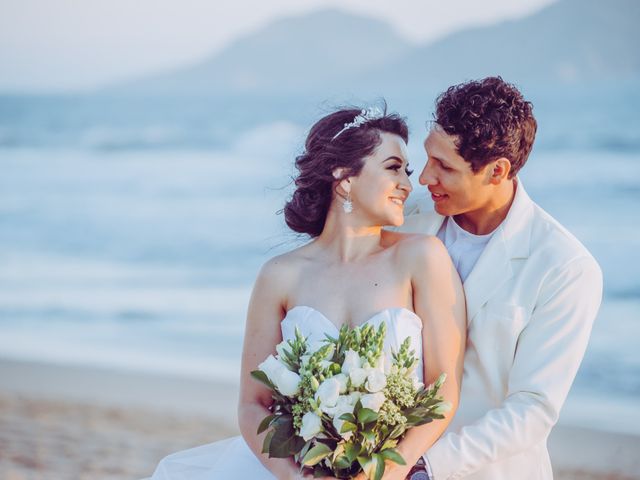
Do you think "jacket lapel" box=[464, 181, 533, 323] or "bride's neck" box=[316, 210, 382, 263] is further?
"bride's neck" box=[316, 210, 382, 263]

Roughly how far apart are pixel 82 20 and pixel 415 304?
95.3 feet

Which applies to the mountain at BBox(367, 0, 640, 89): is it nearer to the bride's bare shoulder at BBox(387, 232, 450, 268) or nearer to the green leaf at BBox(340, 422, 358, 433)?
the bride's bare shoulder at BBox(387, 232, 450, 268)

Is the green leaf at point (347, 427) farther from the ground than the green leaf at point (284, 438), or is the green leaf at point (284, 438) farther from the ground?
the green leaf at point (347, 427)

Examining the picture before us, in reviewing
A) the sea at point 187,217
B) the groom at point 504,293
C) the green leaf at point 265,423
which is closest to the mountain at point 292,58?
the sea at point 187,217

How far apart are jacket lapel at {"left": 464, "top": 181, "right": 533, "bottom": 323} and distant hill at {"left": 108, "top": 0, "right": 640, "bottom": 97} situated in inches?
998

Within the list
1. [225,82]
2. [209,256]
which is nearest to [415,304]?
[209,256]

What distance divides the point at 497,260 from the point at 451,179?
391 millimetres

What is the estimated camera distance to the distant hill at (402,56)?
29562mm

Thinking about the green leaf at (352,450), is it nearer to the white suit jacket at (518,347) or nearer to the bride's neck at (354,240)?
the white suit jacket at (518,347)

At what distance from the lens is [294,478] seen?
3.80 m

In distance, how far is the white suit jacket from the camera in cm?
402

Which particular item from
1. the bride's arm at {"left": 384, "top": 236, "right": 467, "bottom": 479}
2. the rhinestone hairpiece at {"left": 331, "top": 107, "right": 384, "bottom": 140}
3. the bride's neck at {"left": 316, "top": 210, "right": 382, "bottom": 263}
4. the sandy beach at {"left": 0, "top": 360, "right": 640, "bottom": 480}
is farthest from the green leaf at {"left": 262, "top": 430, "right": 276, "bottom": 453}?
the sandy beach at {"left": 0, "top": 360, "right": 640, "bottom": 480}

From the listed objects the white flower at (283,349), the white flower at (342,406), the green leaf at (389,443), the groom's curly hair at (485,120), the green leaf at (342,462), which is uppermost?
the groom's curly hair at (485,120)

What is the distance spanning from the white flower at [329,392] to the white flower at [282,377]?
0.13 metres
